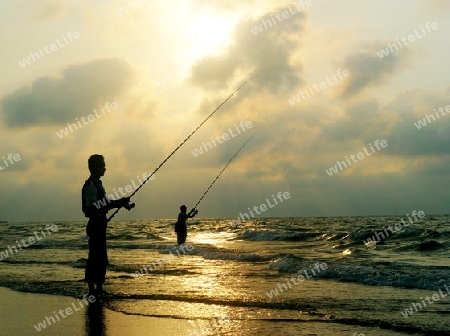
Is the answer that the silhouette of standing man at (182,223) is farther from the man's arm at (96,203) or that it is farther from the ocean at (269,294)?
the man's arm at (96,203)

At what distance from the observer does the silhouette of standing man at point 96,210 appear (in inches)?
297

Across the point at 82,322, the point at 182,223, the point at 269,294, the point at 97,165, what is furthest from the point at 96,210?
the point at 182,223

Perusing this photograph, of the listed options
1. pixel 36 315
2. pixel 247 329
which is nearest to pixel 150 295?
pixel 36 315

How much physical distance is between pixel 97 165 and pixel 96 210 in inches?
27.6

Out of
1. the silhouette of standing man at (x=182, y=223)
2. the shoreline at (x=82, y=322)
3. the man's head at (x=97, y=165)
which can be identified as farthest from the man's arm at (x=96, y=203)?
the silhouette of standing man at (x=182, y=223)

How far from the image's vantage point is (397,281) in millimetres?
10602

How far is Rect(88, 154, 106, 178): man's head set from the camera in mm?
7711

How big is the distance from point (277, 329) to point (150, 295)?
312 centimetres

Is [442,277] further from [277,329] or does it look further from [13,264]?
[13,264]

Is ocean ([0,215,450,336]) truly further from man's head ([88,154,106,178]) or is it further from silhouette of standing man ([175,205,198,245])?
silhouette of standing man ([175,205,198,245])

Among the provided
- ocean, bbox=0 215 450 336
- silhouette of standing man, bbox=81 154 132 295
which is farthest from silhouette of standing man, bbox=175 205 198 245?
silhouette of standing man, bbox=81 154 132 295

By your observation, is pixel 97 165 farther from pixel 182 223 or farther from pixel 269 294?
pixel 182 223

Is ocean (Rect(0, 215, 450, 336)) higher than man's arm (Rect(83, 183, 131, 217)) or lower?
lower

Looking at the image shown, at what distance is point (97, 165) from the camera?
7738 millimetres
